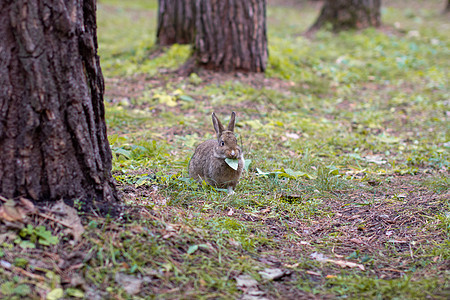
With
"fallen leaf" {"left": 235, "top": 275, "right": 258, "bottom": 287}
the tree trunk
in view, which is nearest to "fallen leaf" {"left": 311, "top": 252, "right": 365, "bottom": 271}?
"fallen leaf" {"left": 235, "top": 275, "right": 258, "bottom": 287}

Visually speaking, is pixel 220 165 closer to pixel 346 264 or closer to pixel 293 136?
pixel 346 264

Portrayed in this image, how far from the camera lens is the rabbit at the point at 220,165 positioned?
14.3ft

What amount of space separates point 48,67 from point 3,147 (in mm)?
547

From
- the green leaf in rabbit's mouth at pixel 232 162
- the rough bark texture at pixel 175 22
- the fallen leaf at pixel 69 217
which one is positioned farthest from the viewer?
the rough bark texture at pixel 175 22

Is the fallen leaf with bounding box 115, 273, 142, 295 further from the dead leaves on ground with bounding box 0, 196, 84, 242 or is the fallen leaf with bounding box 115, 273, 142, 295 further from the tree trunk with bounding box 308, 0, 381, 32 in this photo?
the tree trunk with bounding box 308, 0, 381, 32

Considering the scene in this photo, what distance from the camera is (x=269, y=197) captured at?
421 cm

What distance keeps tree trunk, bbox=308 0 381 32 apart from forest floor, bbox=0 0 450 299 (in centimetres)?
285

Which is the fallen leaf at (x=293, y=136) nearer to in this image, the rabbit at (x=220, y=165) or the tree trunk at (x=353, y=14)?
the rabbit at (x=220, y=165)

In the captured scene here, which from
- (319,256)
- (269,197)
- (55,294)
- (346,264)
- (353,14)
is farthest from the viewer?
(353,14)

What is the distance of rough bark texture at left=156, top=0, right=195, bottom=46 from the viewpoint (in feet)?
28.1

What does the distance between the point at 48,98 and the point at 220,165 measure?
2016 millimetres

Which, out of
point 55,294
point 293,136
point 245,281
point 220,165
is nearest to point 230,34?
point 293,136

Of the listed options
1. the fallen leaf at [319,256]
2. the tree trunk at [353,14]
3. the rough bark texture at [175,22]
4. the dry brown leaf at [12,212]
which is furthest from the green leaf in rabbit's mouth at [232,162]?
the tree trunk at [353,14]

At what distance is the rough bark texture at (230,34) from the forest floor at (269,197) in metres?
0.29
